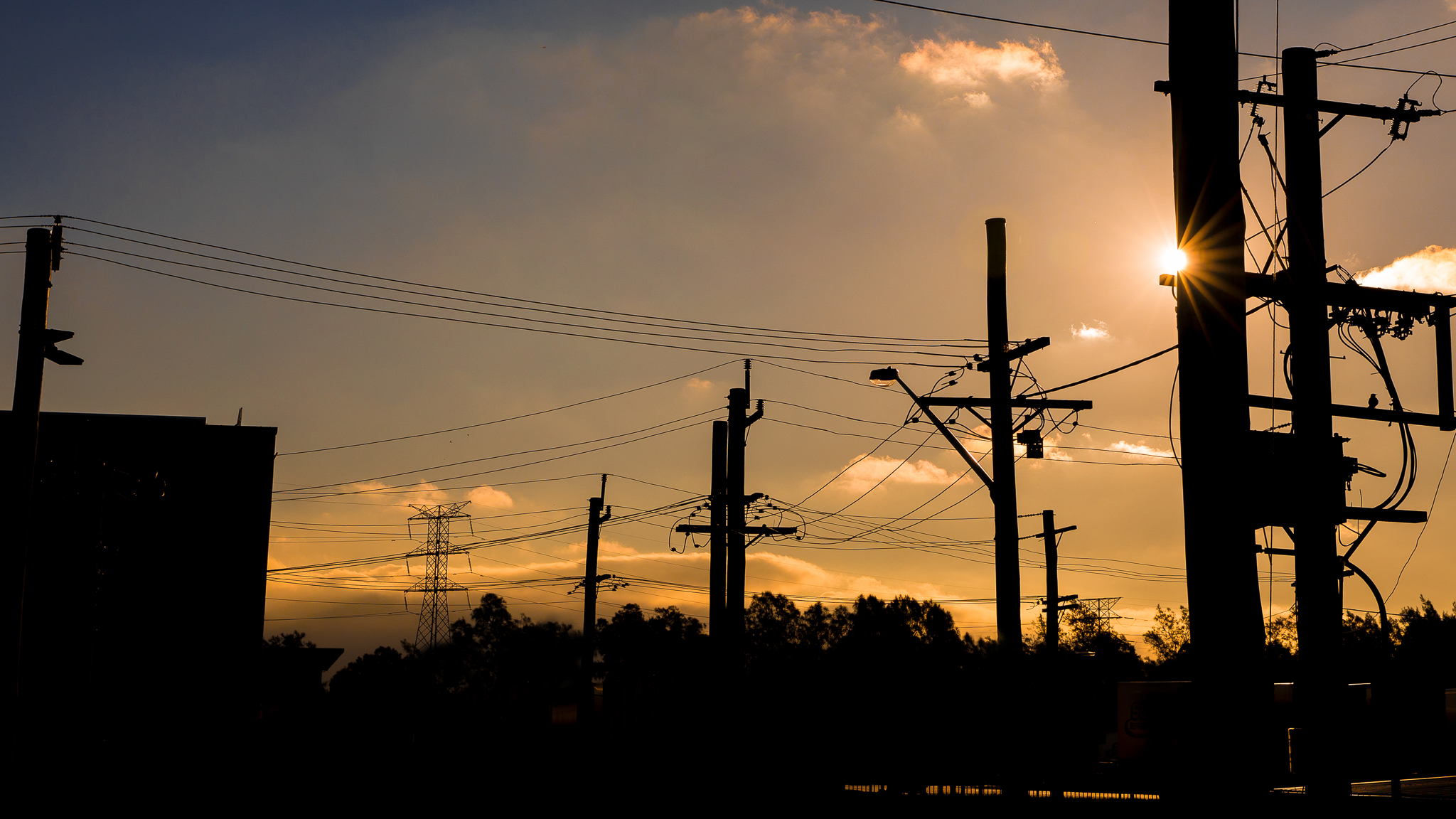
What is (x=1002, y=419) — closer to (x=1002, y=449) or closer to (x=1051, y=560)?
(x=1002, y=449)

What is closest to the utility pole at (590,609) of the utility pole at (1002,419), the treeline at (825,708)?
the treeline at (825,708)

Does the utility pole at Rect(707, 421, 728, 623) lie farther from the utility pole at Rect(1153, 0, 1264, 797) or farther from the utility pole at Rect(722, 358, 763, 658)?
the utility pole at Rect(1153, 0, 1264, 797)

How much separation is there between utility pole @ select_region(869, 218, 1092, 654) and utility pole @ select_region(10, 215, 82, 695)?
13.0 m

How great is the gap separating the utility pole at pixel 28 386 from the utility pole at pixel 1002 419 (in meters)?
13.0

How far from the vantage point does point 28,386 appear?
15.7m

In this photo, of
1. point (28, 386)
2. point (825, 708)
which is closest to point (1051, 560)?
point (825, 708)

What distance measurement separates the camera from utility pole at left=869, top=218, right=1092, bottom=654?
18203mm

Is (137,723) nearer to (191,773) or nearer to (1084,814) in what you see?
(191,773)

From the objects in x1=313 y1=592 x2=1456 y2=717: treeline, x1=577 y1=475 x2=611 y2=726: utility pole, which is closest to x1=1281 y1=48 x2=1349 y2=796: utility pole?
x1=313 y1=592 x2=1456 y2=717: treeline

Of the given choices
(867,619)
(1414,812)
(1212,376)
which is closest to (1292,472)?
(1212,376)

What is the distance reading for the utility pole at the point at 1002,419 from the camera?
18203 mm

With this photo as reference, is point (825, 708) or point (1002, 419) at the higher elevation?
point (1002, 419)

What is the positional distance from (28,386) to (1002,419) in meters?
14.7

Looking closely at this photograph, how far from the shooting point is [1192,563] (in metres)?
6.11
